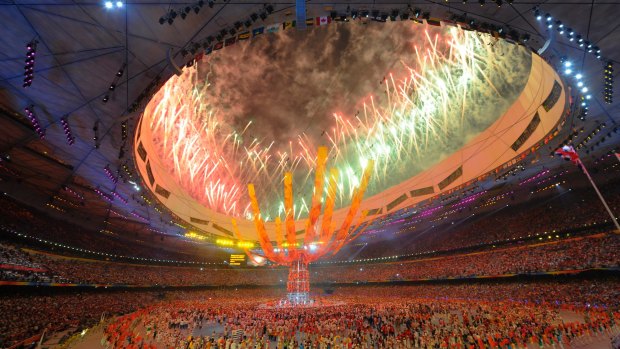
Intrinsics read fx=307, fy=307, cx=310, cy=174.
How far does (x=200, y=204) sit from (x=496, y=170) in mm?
35958

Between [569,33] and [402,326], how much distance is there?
69.8 ft

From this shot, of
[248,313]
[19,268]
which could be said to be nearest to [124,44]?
[19,268]

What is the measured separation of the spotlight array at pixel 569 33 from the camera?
43.0 ft

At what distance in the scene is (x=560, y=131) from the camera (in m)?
21.5

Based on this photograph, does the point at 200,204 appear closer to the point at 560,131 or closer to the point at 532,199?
the point at 560,131

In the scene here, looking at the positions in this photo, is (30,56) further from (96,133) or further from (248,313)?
(248,313)

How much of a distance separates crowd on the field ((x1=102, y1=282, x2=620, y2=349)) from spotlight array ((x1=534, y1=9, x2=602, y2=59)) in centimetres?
1469

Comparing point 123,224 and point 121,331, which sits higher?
point 123,224

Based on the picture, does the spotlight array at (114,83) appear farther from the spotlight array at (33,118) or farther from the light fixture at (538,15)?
the light fixture at (538,15)

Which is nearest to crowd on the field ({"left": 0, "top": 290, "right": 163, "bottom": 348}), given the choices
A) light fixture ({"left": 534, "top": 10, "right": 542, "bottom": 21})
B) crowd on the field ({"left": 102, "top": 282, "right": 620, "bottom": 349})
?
crowd on the field ({"left": 102, "top": 282, "right": 620, "bottom": 349})

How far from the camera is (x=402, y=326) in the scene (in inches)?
941

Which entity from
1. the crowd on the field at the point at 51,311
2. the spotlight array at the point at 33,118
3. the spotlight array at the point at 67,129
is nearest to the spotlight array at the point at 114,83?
the spotlight array at the point at 67,129

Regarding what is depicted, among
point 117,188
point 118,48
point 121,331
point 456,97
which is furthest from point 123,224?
point 456,97

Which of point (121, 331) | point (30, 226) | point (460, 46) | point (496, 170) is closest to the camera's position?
point (460, 46)
